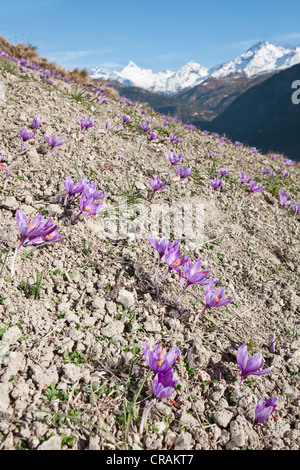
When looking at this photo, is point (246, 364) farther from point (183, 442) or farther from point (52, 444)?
point (52, 444)

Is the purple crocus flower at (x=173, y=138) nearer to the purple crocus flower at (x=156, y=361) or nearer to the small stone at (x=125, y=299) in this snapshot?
the small stone at (x=125, y=299)

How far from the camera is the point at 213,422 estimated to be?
56.8 inches

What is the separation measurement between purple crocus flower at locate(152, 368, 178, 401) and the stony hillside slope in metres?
0.07

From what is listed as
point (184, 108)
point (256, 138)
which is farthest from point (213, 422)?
point (184, 108)

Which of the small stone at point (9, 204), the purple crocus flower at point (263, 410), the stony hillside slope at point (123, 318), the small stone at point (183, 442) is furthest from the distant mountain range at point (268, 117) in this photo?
the small stone at point (183, 442)

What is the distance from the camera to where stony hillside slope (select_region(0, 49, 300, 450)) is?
130 centimetres

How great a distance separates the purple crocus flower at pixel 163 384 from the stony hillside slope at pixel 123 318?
0.24ft

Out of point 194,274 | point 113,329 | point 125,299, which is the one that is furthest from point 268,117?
point 113,329

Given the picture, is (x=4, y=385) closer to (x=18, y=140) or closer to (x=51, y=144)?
(x=51, y=144)

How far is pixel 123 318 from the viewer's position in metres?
1.74

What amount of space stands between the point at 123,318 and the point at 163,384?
48 cm

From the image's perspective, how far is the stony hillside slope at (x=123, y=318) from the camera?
130 cm

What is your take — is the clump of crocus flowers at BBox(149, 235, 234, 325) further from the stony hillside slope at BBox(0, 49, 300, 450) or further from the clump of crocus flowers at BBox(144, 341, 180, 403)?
the clump of crocus flowers at BBox(144, 341, 180, 403)

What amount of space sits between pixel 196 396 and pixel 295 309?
4.25 ft
